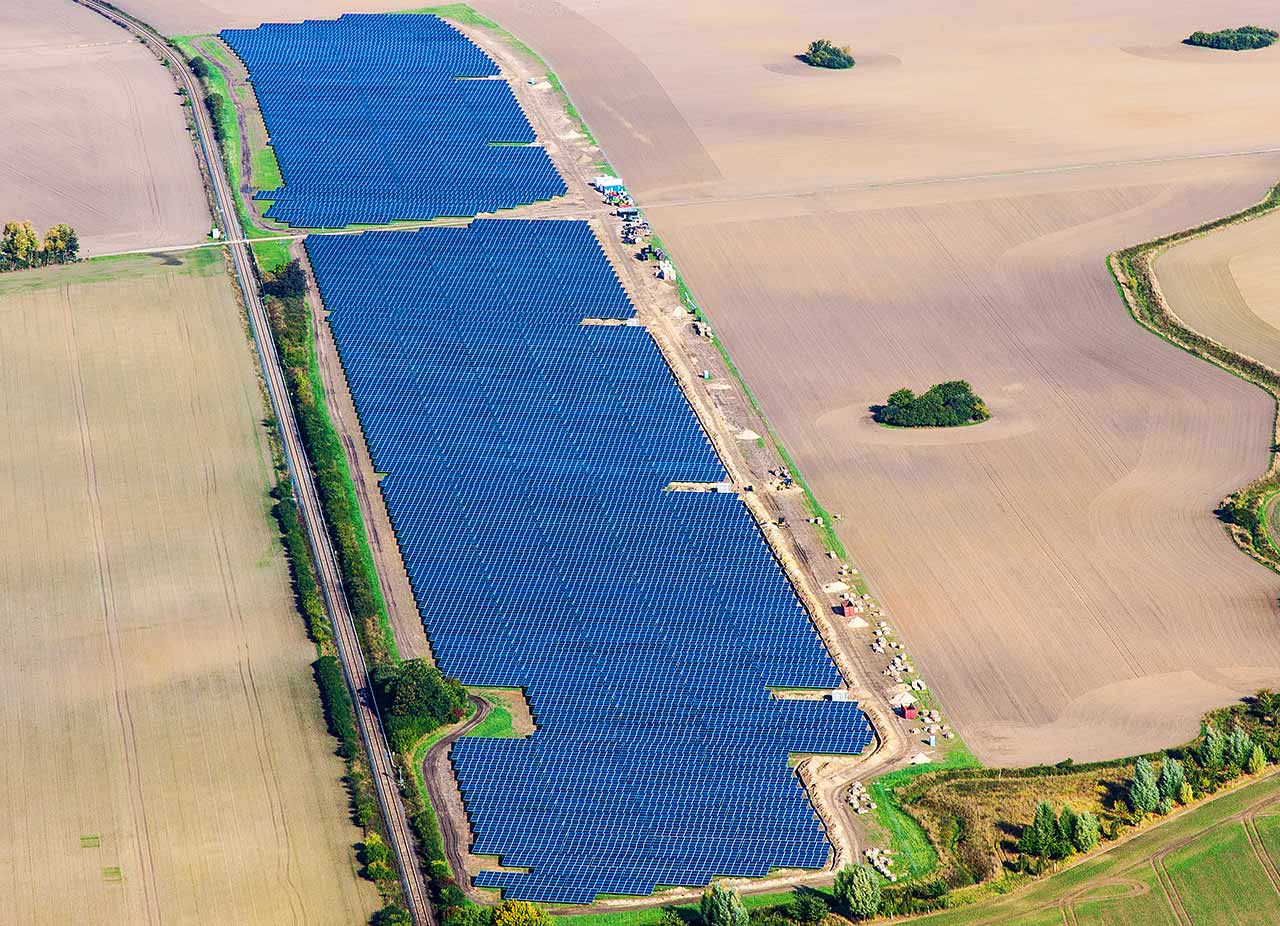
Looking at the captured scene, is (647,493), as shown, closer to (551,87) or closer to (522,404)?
(522,404)

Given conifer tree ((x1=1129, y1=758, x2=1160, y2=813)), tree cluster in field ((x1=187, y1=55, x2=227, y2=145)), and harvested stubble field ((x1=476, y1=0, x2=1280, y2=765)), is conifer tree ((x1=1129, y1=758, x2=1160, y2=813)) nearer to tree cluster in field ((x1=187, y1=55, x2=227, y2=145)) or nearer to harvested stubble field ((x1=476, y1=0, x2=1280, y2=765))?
harvested stubble field ((x1=476, y1=0, x2=1280, y2=765))

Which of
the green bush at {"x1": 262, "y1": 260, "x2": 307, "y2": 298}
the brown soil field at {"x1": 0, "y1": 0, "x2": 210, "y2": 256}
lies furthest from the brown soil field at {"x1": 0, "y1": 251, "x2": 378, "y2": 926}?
the brown soil field at {"x1": 0, "y1": 0, "x2": 210, "y2": 256}

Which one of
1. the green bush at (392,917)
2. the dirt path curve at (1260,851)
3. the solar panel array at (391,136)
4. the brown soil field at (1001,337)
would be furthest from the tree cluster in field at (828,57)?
the green bush at (392,917)

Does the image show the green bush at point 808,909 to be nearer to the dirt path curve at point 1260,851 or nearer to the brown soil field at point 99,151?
the dirt path curve at point 1260,851

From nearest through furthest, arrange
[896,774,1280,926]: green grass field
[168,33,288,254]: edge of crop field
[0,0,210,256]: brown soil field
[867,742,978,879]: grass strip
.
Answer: [896,774,1280,926]: green grass field < [867,742,978,879]: grass strip < [168,33,288,254]: edge of crop field < [0,0,210,256]: brown soil field

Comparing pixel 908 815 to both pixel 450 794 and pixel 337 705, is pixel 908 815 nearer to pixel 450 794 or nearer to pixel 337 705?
pixel 450 794

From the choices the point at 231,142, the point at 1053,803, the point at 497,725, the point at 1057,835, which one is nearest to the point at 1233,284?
the point at 1053,803

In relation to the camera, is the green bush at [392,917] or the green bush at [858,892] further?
the green bush at [858,892]
